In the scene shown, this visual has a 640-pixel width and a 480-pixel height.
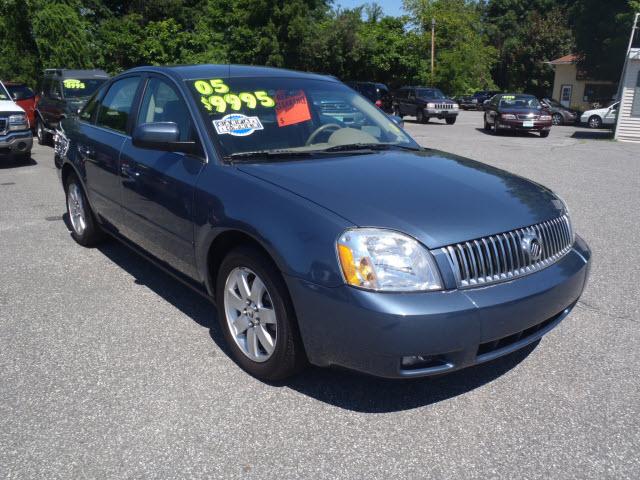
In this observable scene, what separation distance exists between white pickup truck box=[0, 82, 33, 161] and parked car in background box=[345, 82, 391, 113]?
16164 mm

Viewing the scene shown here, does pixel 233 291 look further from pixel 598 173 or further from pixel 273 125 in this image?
pixel 598 173

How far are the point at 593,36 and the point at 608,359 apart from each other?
3706cm

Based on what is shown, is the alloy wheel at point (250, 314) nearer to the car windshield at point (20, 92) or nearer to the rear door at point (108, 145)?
the rear door at point (108, 145)

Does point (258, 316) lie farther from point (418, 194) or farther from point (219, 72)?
point (219, 72)

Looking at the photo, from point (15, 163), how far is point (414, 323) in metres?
11.2

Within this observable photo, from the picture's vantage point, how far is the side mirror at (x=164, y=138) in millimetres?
3367

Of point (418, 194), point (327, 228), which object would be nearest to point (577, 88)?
point (418, 194)

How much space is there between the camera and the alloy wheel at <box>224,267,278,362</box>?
2.96 metres

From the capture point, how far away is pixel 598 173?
11133 mm

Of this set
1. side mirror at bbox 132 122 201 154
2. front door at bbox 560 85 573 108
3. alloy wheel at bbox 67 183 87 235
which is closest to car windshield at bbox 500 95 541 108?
alloy wheel at bbox 67 183 87 235

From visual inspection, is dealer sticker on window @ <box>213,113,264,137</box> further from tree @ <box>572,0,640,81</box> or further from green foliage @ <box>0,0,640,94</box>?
tree @ <box>572,0,640,81</box>

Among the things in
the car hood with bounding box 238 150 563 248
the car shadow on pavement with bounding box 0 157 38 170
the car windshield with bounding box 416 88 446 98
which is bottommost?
the car windshield with bounding box 416 88 446 98

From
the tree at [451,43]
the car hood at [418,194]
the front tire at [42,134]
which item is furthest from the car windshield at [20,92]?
the tree at [451,43]

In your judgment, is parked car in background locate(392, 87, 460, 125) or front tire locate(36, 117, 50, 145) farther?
parked car in background locate(392, 87, 460, 125)
